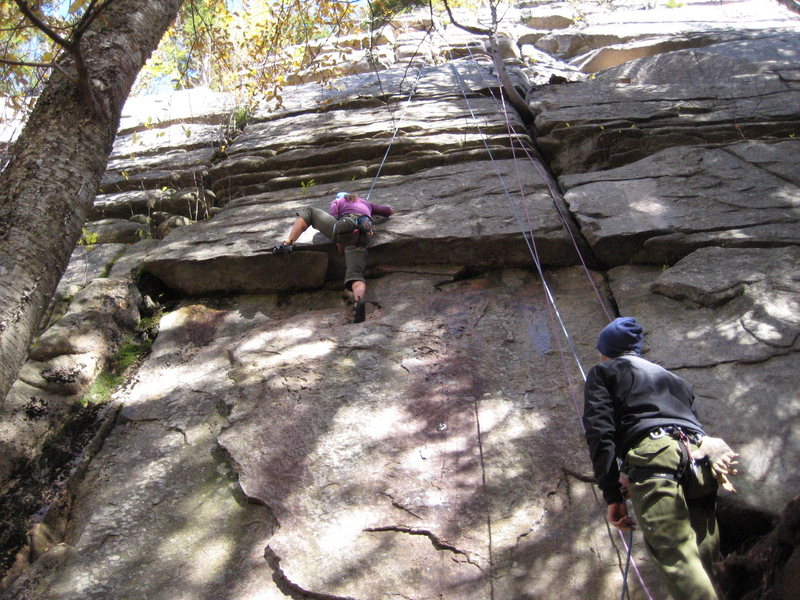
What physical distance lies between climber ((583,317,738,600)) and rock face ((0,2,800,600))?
37cm

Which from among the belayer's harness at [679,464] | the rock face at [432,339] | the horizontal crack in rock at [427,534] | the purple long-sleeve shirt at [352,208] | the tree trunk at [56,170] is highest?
the tree trunk at [56,170]

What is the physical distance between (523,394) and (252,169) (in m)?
5.38

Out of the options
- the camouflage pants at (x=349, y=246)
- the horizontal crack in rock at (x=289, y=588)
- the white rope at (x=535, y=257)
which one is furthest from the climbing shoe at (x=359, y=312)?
the horizontal crack in rock at (x=289, y=588)

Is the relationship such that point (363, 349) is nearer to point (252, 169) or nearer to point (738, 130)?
point (252, 169)

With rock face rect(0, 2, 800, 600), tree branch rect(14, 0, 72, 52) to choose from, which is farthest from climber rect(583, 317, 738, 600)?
tree branch rect(14, 0, 72, 52)

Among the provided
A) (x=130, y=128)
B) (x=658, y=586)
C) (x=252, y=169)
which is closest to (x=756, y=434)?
(x=658, y=586)

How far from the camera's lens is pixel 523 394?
412 cm

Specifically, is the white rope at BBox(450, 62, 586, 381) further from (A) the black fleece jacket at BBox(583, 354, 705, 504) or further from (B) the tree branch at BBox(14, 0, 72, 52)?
(B) the tree branch at BBox(14, 0, 72, 52)

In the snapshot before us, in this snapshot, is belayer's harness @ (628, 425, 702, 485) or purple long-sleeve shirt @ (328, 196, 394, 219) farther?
purple long-sleeve shirt @ (328, 196, 394, 219)

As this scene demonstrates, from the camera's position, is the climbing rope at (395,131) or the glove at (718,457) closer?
the glove at (718,457)

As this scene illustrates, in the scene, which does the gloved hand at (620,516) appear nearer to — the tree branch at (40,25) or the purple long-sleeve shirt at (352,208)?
the tree branch at (40,25)

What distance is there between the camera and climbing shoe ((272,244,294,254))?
5523mm

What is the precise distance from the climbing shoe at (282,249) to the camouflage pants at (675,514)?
12.4ft

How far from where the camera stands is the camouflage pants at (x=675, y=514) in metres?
2.43
